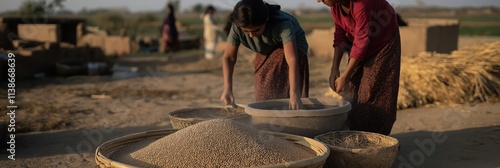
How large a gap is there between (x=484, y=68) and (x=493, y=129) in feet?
5.20

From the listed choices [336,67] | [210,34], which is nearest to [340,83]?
[336,67]

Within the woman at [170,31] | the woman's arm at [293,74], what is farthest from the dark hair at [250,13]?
the woman at [170,31]

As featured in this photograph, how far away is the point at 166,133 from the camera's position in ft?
11.1

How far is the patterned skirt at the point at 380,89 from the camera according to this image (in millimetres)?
3572

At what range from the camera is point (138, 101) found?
22.0ft

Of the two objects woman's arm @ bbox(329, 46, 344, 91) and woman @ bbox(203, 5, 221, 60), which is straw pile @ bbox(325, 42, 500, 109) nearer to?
woman's arm @ bbox(329, 46, 344, 91)

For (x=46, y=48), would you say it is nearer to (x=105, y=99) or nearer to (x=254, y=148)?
(x=105, y=99)

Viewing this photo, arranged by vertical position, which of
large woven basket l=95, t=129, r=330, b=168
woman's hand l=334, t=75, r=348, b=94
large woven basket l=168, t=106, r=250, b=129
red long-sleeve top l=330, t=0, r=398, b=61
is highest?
red long-sleeve top l=330, t=0, r=398, b=61

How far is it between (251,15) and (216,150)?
94cm

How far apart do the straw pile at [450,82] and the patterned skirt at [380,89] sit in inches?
82.1

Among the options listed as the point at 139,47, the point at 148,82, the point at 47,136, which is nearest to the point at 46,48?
the point at 148,82

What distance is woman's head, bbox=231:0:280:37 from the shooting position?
11.0ft

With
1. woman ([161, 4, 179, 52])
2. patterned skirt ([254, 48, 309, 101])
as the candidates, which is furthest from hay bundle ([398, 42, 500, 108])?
woman ([161, 4, 179, 52])

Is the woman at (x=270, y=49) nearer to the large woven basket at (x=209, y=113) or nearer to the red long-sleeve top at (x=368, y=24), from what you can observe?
the large woven basket at (x=209, y=113)
